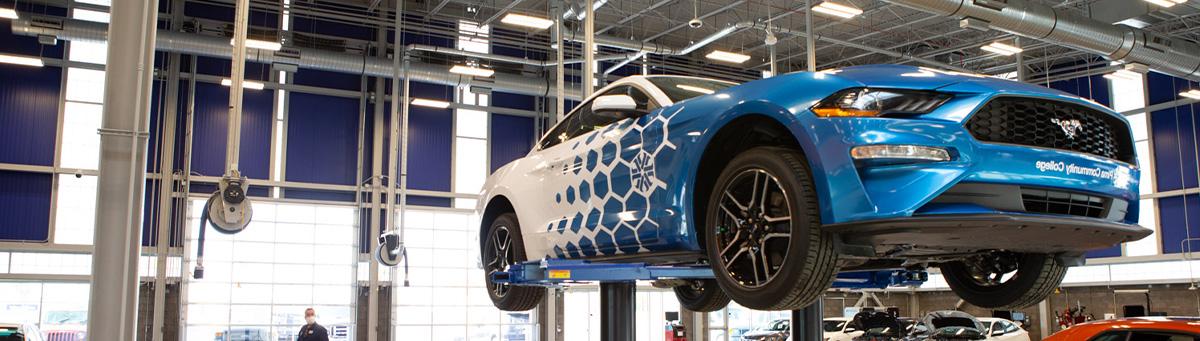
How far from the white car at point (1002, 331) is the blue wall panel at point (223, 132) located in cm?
1472

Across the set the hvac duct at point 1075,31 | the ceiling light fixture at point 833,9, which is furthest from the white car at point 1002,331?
the ceiling light fixture at point 833,9

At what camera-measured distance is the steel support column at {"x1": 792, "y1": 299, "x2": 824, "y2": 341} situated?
5.79m

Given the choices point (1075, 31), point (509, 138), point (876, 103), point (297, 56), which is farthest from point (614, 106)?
point (509, 138)

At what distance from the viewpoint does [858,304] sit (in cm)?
2612

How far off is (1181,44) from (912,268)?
1631 cm

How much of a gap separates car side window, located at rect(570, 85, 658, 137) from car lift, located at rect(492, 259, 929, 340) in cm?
71

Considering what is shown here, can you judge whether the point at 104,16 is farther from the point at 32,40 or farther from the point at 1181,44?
the point at 1181,44

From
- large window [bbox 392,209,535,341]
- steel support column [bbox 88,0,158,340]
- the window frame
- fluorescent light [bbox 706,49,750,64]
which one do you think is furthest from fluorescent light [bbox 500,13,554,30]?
the window frame

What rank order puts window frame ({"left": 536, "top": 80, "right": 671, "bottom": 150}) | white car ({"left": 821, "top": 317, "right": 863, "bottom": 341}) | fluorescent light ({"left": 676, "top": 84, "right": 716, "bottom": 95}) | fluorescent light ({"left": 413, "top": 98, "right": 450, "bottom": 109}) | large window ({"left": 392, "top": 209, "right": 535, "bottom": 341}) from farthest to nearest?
large window ({"left": 392, "top": 209, "right": 535, "bottom": 341})
fluorescent light ({"left": 413, "top": 98, "right": 450, "bottom": 109})
white car ({"left": 821, "top": 317, "right": 863, "bottom": 341})
fluorescent light ({"left": 676, "top": 84, "right": 716, "bottom": 95})
window frame ({"left": 536, "top": 80, "right": 671, "bottom": 150})

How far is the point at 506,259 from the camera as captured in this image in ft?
19.1

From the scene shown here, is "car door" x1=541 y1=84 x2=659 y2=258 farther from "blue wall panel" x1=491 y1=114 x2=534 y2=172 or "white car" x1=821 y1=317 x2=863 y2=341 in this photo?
"blue wall panel" x1=491 y1=114 x2=534 y2=172

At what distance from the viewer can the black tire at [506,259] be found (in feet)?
18.3

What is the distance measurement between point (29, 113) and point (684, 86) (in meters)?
18.2

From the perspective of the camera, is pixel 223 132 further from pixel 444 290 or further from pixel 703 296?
pixel 703 296
